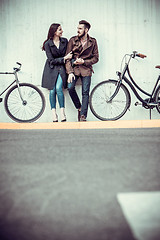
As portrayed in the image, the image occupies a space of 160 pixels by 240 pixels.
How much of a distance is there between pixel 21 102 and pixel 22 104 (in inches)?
6.1

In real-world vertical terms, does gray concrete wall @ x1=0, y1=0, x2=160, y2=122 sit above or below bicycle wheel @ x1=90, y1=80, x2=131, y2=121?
above

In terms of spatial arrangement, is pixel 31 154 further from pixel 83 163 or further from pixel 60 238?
pixel 60 238

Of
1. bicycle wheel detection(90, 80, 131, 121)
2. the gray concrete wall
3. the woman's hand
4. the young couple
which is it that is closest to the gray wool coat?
the young couple

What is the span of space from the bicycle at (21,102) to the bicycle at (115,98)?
1.20m

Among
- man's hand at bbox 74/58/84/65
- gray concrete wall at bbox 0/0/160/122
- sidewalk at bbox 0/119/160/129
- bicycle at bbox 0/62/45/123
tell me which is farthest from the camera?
gray concrete wall at bbox 0/0/160/122

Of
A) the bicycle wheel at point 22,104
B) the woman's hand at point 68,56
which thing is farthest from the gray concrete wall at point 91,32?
the woman's hand at point 68,56

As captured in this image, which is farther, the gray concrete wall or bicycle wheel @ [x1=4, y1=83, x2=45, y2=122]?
the gray concrete wall

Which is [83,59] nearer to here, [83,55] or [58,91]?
[83,55]

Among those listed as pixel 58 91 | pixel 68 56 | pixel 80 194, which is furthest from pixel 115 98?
pixel 80 194

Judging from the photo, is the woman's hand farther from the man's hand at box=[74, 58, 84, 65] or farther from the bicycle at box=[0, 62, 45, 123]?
the bicycle at box=[0, 62, 45, 123]

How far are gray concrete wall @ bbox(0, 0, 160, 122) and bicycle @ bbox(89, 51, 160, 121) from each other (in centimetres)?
69

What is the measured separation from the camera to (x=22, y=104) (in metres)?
7.03

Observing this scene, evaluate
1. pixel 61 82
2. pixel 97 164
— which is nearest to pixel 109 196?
pixel 97 164

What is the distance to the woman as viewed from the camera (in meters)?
6.59
